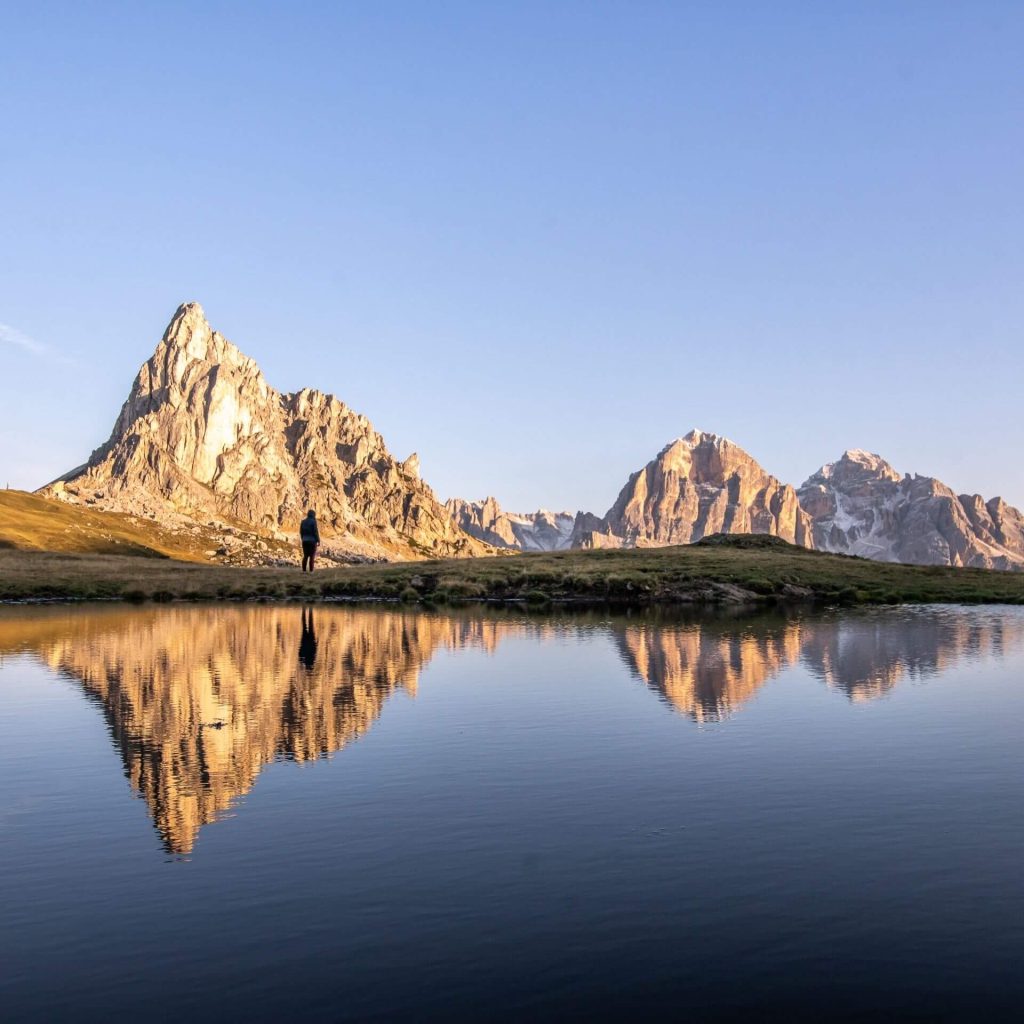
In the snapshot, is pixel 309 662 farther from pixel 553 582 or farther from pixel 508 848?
pixel 553 582

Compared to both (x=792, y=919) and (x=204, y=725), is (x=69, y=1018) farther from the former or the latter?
(x=204, y=725)

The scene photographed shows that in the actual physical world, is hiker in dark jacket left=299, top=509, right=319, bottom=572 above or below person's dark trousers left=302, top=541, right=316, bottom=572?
above

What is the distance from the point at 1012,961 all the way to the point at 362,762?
45.6ft

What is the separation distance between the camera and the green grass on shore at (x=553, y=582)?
281 feet

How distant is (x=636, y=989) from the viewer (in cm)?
1103

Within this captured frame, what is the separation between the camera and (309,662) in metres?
38.4

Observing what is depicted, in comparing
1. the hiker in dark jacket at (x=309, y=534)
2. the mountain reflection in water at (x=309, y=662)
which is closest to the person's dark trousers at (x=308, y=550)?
the hiker in dark jacket at (x=309, y=534)

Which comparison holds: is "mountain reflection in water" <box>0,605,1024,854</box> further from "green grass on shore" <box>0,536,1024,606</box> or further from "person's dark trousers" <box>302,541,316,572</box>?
"person's dark trousers" <box>302,541,316,572</box>

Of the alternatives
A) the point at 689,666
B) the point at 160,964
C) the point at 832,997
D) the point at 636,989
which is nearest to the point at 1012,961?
the point at 832,997

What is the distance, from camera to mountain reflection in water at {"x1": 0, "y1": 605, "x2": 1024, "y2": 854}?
22328mm

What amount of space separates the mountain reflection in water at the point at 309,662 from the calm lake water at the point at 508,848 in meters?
0.22

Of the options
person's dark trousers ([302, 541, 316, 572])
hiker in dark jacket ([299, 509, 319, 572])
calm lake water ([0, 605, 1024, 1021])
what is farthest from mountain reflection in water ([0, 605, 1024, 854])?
person's dark trousers ([302, 541, 316, 572])

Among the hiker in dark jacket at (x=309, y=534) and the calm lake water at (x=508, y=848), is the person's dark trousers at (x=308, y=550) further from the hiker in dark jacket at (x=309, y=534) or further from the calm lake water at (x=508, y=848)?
the calm lake water at (x=508, y=848)

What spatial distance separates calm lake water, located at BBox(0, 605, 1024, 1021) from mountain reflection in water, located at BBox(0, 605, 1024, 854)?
0.73 feet
